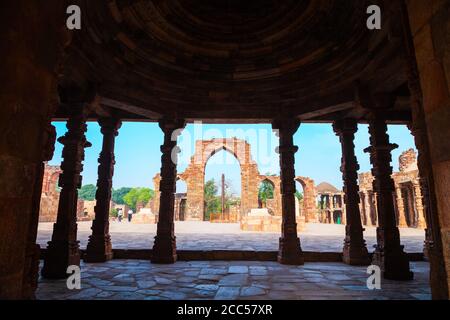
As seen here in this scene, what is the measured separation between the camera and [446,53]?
5.47ft

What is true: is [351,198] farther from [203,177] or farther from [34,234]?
[203,177]

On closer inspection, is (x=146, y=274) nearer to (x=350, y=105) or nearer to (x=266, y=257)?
(x=266, y=257)

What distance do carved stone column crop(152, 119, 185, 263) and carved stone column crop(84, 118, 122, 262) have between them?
1164 millimetres

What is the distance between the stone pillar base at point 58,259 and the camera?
4297mm

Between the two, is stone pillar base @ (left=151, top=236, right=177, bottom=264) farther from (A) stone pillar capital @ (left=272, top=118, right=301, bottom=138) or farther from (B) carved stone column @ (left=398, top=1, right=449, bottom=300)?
(B) carved stone column @ (left=398, top=1, right=449, bottom=300)

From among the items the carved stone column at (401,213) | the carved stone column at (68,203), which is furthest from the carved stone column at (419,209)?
the carved stone column at (68,203)

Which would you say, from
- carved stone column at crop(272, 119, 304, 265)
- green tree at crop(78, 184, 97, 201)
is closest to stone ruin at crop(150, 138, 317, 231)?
carved stone column at crop(272, 119, 304, 265)

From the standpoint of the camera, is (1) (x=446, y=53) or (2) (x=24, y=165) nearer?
(1) (x=446, y=53)

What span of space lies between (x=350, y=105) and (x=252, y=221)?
32.7 feet

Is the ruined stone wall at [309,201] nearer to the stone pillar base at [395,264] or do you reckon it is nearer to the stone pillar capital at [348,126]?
the stone pillar capital at [348,126]

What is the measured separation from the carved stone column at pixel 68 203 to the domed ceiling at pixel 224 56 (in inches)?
33.0

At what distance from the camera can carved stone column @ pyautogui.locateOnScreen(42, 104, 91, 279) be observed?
440 centimetres

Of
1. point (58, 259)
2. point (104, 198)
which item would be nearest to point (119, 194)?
point (104, 198)
